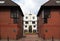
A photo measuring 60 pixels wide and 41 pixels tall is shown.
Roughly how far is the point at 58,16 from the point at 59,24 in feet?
4.89

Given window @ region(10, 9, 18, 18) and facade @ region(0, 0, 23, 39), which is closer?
facade @ region(0, 0, 23, 39)

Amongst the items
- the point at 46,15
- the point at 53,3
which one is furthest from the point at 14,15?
the point at 53,3

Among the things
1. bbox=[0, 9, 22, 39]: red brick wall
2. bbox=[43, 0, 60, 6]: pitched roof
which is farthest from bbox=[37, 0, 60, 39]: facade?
bbox=[0, 9, 22, 39]: red brick wall

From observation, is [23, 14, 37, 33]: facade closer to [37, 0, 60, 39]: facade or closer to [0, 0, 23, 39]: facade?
[0, 0, 23, 39]: facade

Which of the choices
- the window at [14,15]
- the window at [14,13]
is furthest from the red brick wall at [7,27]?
the window at [14,13]

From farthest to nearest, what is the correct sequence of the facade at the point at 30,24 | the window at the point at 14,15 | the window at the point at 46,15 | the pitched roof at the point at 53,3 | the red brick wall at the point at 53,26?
the facade at the point at 30,24 < the pitched roof at the point at 53,3 < the window at the point at 14,15 < the window at the point at 46,15 < the red brick wall at the point at 53,26

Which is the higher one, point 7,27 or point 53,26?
point 53,26

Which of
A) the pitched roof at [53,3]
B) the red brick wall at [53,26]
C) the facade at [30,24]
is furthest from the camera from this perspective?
the facade at [30,24]

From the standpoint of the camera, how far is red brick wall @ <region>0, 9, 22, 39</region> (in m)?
34.7

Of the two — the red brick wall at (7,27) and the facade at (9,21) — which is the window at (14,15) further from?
the red brick wall at (7,27)

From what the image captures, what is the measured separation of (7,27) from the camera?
34.9 meters

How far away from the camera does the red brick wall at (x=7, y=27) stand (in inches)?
1364

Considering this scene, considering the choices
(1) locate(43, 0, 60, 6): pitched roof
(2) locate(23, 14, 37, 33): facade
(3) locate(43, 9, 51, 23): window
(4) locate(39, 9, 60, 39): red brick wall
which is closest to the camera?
(4) locate(39, 9, 60, 39): red brick wall

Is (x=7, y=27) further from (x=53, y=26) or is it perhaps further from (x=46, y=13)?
(x=53, y=26)
